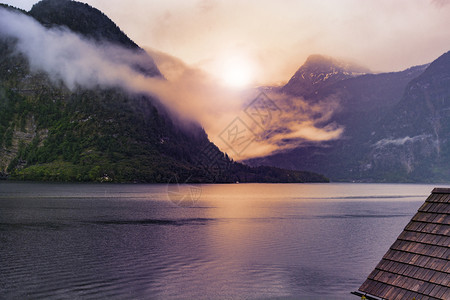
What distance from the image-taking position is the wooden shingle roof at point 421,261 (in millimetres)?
26472

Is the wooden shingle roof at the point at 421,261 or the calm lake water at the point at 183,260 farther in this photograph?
the calm lake water at the point at 183,260

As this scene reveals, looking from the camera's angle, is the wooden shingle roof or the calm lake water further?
the calm lake water

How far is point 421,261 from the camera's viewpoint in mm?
28062

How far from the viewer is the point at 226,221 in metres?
113

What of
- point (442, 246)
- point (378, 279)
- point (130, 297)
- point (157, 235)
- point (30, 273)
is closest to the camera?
point (442, 246)

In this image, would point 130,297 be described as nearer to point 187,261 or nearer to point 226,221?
point 187,261

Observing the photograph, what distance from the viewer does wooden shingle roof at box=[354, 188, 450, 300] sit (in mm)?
26472

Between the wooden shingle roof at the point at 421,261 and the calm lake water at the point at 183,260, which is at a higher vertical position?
the wooden shingle roof at the point at 421,261

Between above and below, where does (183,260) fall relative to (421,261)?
below

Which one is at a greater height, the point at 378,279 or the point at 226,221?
the point at 378,279

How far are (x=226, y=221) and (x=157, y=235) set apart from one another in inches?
1374

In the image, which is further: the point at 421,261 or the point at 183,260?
the point at 183,260

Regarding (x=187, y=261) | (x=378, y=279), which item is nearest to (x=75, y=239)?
(x=187, y=261)

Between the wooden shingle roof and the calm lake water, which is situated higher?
the wooden shingle roof
